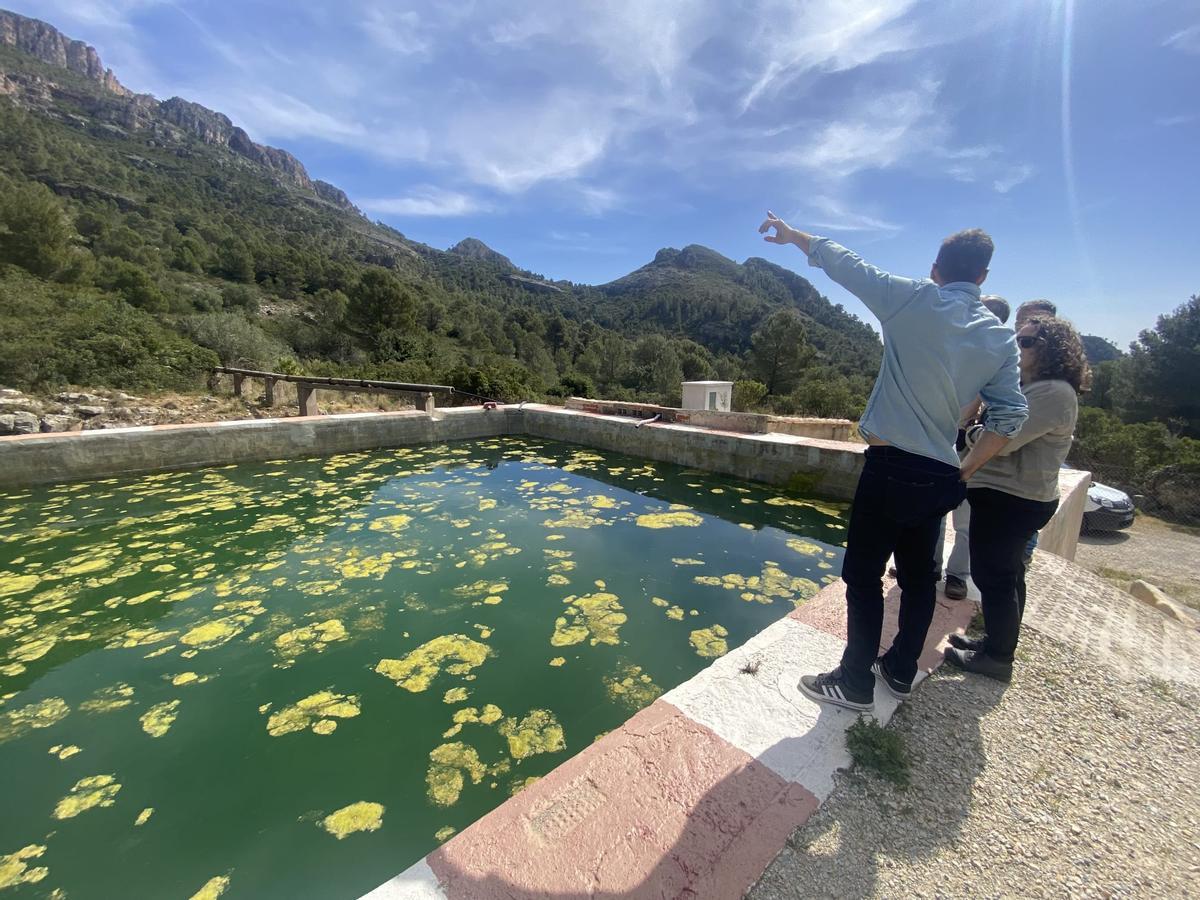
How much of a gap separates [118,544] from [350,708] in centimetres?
306

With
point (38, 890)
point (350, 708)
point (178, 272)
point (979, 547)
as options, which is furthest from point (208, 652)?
point (178, 272)

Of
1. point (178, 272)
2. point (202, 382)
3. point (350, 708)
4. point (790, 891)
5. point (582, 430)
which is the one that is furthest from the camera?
point (178, 272)

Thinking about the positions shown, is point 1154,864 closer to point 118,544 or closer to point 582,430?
point 118,544

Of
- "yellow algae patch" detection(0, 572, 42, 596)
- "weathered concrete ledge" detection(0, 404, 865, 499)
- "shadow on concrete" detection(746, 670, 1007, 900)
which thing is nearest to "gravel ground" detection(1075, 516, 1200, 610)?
"weathered concrete ledge" detection(0, 404, 865, 499)

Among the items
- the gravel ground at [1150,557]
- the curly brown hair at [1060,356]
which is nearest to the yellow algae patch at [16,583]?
the curly brown hair at [1060,356]

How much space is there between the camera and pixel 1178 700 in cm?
158

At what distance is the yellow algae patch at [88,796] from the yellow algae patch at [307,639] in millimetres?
647

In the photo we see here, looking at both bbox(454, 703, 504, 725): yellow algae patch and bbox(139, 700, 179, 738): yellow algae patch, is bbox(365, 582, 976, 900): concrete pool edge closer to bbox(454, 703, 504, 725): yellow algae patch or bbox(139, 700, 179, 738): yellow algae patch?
bbox(454, 703, 504, 725): yellow algae patch

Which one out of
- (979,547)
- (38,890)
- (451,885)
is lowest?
(38,890)

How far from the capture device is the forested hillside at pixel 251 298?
9.36m

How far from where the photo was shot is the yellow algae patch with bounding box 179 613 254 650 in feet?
7.68

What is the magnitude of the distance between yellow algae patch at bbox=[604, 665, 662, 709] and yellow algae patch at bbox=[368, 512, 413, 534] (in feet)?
8.17

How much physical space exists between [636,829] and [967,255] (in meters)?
1.79

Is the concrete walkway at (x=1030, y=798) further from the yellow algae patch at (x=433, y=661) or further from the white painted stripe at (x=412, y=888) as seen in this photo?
the yellow algae patch at (x=433, y=661)
